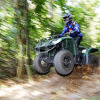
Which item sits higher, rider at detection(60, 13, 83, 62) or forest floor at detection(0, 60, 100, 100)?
rider at detection(60, 13, 83, 62)

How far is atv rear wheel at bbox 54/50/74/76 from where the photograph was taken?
3.63 metres

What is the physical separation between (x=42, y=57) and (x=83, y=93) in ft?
6.13

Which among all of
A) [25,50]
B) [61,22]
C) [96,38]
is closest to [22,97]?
[25,50]

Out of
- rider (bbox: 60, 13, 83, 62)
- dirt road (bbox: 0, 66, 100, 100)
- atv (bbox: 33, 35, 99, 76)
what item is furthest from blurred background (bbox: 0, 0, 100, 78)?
rider (bbox: 60, 13, 83, 62)

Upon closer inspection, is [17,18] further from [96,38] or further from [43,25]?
[96,38]

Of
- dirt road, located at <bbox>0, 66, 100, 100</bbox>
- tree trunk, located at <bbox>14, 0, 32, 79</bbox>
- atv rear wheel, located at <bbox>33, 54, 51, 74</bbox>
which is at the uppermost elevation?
tree trunk, located at <bbox>14, 0, 32, 79</bbox>

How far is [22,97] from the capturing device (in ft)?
9.47

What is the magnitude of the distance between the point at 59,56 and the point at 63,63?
261 millimetres

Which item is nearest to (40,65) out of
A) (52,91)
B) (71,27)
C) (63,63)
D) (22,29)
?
(63,63)

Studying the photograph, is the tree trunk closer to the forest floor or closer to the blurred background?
the blurred background

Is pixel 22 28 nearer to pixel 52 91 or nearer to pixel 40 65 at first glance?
pixel 40 65

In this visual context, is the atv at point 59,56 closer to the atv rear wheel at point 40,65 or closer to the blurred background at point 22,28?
the atv rear wheel at point 40,65

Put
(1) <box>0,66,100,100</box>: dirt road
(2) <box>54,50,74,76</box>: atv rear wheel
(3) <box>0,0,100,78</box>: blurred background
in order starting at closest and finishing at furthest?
1. (1) <box>0,66,100,100</box>: dirt road
2. (2) <box>54,50,74,76</box>: atv rear wheel
3. (3) <box>0,0,100,78</box>: blurred background

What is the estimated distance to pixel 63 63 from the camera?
12.3 feet
